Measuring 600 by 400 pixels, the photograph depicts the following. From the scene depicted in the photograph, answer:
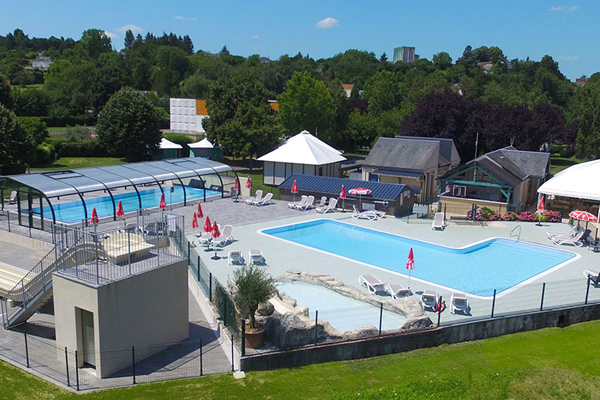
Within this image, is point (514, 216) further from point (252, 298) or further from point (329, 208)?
point (252, 298)

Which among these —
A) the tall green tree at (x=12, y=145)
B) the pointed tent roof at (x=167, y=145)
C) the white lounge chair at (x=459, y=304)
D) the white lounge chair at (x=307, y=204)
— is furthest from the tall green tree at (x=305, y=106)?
the white lounge chair at (x=459, y=304)

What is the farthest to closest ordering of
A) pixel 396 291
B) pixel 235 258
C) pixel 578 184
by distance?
pixel 578 184 → pixel 235 258 → pixel 396 291

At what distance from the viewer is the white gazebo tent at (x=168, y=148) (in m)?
47.1

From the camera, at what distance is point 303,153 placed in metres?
36.5

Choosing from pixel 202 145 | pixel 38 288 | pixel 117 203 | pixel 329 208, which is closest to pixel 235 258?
pixel 38 288

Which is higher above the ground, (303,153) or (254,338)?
(303,153)

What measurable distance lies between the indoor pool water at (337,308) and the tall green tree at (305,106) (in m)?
31.6

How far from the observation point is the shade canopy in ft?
84.8

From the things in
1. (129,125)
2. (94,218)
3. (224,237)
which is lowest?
(224,237)

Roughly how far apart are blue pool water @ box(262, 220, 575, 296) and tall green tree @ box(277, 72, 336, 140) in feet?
73.1

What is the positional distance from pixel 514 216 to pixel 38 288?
23922mm

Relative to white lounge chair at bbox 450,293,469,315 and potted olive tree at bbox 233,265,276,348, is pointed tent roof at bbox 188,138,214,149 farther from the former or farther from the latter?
potted olive tree at bbox 233,265,276,348

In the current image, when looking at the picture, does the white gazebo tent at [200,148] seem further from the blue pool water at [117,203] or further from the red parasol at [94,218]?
the red parasol at [94,218]

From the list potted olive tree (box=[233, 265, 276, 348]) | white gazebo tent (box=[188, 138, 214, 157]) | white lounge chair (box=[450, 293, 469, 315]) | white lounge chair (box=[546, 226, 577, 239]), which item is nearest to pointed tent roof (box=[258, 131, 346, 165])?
white gazebo tent (box=[188, 138, 214, 157])
